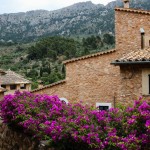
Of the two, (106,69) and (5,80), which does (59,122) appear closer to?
(106,69)

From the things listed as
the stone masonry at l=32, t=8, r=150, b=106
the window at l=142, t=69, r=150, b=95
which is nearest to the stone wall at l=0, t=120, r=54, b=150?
the window at l=142, t=69, r=150, b=95

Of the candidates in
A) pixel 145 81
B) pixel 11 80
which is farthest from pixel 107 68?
pixel 11 80

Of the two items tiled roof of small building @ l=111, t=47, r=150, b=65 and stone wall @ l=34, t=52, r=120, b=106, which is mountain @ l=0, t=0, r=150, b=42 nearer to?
stone wall @ l=34, t=52, r=120, b=106

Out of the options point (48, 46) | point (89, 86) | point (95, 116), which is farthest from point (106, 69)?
point (48, 46)

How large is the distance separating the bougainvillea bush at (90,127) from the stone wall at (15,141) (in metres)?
0.29

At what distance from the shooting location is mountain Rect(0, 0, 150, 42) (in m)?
121

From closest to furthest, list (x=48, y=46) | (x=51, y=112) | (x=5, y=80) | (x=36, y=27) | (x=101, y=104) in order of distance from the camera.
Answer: (x=51, y=112)
(x=101, y=104)
(x=5, y=80)
(x=48, y=46)
(x=36, y=27)

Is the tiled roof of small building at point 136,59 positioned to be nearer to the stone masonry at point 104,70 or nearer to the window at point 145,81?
the window at point 145,81

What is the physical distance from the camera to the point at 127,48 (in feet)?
62.7

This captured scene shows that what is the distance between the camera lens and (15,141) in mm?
12945

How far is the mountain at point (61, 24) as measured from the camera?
121 m

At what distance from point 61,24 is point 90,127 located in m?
148

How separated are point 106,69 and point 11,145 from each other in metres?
8.33

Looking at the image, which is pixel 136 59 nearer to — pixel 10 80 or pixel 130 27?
pixel 130 27
